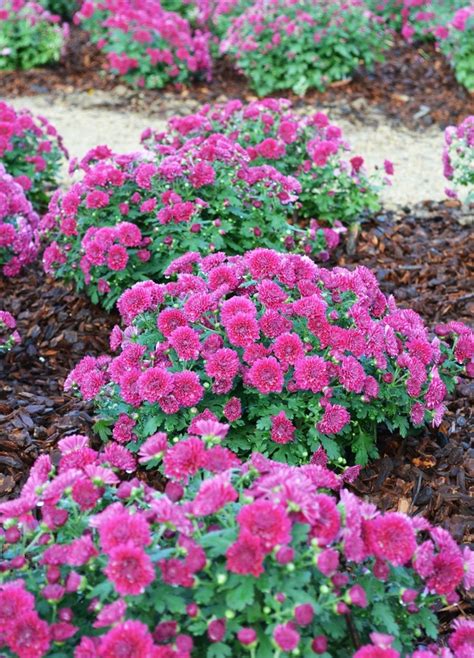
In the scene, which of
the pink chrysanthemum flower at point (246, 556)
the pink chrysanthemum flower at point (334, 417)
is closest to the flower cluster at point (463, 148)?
the pink chrysanthemum flower at point (334, 417)

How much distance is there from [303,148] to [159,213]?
166 cm

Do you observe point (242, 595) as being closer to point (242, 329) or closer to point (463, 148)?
point (242, 329)

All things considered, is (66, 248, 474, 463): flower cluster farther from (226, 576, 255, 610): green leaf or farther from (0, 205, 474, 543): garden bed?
(226, 576, 255, 610): green leaf

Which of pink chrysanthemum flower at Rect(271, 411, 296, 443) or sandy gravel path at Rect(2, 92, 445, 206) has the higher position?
pink chrysanthemum flower at Rect(271, 411, 296, 443)

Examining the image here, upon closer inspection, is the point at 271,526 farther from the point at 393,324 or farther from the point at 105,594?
the point at 393,324

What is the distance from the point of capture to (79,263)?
A: 437cm

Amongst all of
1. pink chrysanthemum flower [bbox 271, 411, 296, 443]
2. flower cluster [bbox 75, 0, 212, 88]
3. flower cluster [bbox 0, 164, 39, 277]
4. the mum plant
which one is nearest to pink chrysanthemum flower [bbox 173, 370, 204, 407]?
pink chrysanthemum flower [bbox 271, 411, 296, 443]

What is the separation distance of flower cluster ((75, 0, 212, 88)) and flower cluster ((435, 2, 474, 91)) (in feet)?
8.47

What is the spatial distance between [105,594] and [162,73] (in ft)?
25.7

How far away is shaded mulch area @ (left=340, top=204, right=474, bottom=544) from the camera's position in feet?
10.4

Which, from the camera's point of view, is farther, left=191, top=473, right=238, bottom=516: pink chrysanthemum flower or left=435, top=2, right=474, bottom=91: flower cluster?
left=435, top=2, right=474, bottom=91: flower cluster

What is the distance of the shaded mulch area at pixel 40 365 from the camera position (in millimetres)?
3373

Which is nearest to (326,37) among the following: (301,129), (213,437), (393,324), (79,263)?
(301,129)

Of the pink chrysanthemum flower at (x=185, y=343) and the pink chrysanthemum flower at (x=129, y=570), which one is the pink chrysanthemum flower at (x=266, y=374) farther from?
the pink chrysanthemum flower at (x=129, y=570)
